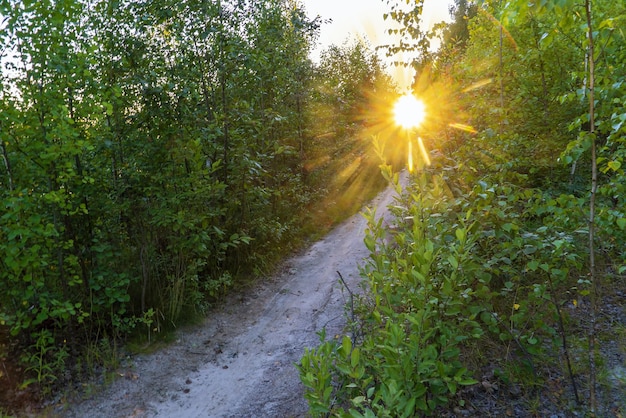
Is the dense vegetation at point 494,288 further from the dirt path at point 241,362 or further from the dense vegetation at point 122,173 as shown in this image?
the dense vegetation at point 122,173

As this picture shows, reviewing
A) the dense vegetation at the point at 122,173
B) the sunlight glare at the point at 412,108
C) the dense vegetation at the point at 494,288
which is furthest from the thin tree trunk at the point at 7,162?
the sunlight glare at the point at 412,108

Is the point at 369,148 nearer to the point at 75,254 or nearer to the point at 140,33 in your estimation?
the point at 140,33

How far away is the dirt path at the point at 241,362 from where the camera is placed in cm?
459

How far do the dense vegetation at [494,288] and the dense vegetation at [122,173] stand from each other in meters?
3.34

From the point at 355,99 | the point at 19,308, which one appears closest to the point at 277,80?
the point at 19,308

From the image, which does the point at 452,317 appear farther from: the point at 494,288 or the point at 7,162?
the point at 7,162

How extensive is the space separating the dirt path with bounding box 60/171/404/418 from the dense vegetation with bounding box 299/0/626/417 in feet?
2.66

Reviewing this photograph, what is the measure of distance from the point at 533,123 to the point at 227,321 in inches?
270

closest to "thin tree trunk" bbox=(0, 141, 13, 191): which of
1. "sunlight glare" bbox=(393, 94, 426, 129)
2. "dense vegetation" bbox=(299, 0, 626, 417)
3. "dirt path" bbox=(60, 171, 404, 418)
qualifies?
"dirt path" bbox=(60, 171, 404, 418)

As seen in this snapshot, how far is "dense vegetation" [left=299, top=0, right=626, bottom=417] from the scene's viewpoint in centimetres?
Answer: 262

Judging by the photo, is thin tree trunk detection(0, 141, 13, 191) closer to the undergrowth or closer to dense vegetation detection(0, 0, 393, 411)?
dense vegetation detection(0, 0, 393, 411)

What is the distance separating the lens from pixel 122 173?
5.81 m

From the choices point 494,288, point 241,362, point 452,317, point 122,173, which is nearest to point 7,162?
point 122,173

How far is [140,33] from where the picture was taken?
19.8 ft
